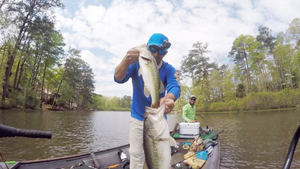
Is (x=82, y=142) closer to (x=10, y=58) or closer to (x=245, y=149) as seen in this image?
(x=245, y=149)

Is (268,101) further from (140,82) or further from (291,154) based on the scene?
(291,154)

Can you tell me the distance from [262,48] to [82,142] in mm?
55211

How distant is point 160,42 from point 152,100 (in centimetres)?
85

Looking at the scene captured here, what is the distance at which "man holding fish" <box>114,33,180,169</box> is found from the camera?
1902 millimetres

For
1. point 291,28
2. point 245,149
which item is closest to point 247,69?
point 291,28

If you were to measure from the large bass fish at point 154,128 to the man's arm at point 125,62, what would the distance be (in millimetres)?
210

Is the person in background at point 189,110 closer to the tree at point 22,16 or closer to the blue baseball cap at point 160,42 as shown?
the blue baseball cap at point 160,42

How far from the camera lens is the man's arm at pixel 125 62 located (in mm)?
2338

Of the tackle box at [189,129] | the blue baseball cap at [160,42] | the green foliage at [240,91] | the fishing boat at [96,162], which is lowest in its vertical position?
the fishing boat at [96,162]

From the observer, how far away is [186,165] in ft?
22.0

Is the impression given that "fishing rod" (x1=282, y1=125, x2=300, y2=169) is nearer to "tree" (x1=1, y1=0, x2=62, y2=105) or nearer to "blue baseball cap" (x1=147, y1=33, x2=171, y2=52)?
"blue baseball cap" (x1=147, y1=33, x2=171, y2=52)

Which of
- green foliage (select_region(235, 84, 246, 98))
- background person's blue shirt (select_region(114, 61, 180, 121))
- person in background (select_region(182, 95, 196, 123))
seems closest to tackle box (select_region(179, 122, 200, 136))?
person in background (select_region(182, 95, 196, 123))

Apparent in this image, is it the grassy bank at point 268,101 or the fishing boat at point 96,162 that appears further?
the grassy bank at point 268,101

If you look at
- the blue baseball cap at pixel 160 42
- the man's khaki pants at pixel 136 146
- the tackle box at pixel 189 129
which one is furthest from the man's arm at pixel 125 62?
the tackle box at pixel 189 129
